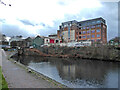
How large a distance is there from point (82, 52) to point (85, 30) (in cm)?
2695

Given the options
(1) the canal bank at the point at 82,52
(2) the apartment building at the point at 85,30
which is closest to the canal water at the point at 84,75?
(1) the canal bank at the point at 82,52

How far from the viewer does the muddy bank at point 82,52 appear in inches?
1169

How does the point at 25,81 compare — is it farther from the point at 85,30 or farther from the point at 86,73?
A: the point at 85,30

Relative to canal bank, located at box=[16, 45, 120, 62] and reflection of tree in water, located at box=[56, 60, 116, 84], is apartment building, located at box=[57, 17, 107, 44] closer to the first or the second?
canal bank, located at box=[16, 45, 120, 62]

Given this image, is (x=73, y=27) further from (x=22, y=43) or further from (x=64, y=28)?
(x=22, y=43)

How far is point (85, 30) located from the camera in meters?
60.4

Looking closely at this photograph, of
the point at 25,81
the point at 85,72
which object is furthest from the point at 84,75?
the point at 25,81

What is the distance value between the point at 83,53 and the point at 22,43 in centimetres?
5469

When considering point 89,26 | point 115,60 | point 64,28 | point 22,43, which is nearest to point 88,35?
point 89,26

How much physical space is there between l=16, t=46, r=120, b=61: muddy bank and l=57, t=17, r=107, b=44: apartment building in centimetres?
1944

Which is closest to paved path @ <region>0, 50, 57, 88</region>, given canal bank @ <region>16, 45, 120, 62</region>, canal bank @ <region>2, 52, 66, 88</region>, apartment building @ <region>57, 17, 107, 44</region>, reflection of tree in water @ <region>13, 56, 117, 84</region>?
canal bank @ <region>2, 52, 66, 88</region>

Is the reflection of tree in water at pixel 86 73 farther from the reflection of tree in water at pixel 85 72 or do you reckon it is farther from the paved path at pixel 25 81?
the paved path at pixel 25 81

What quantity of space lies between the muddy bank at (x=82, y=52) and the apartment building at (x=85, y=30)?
1944 cm

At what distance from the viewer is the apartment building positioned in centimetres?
5529
